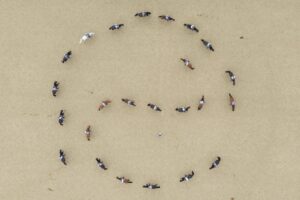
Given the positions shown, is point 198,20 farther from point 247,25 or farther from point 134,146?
point 134,146

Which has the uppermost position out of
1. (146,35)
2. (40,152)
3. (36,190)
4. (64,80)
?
(146,35)

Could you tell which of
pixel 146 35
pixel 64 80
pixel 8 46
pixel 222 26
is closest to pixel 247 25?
pixel 222 26

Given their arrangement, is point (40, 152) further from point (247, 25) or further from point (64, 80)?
point (247, 25)

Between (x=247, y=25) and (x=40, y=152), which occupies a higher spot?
(x=247, y=25)

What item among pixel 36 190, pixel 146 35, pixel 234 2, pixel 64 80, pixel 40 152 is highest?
pixel 234 2

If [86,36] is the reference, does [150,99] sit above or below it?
below

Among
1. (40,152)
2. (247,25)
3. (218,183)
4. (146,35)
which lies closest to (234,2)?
(247,25)
